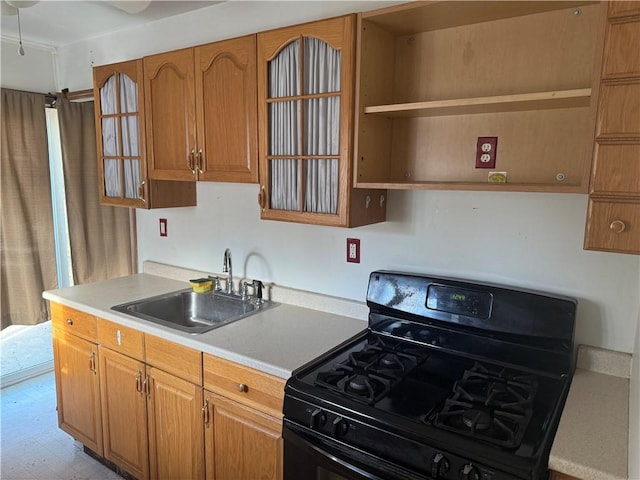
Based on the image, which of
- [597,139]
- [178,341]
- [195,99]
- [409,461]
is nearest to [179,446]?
[178,341]

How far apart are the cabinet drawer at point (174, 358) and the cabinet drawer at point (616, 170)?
4.91ft

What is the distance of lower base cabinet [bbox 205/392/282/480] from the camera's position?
5.36 feet

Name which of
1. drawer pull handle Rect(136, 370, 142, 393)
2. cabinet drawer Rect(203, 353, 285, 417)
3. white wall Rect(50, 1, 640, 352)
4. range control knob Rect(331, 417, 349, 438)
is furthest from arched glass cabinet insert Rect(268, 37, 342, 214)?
drawer pull handle Rect(136, 370, 142, 393)

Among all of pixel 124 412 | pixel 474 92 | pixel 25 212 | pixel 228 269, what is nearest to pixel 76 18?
pixel 25 212

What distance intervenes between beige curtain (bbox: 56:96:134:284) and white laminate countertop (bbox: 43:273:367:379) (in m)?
0.82

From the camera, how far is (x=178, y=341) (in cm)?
186

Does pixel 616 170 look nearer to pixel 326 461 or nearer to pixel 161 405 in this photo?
pixel 326 461

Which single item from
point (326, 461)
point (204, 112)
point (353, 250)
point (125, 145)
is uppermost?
point (204, 112)

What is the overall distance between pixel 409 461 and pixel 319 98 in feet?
4.23

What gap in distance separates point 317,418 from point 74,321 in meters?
1.57

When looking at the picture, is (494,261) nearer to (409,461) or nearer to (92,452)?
(409,461)

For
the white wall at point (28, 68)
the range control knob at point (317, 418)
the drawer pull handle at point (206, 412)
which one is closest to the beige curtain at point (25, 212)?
the white wall at point (28, 68)

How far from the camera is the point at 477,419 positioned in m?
1.22

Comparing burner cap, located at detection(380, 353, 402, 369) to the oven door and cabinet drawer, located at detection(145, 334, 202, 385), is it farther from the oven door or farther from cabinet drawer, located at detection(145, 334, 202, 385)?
cabinet drawer, located at detection(145, 334, 202, 385)
